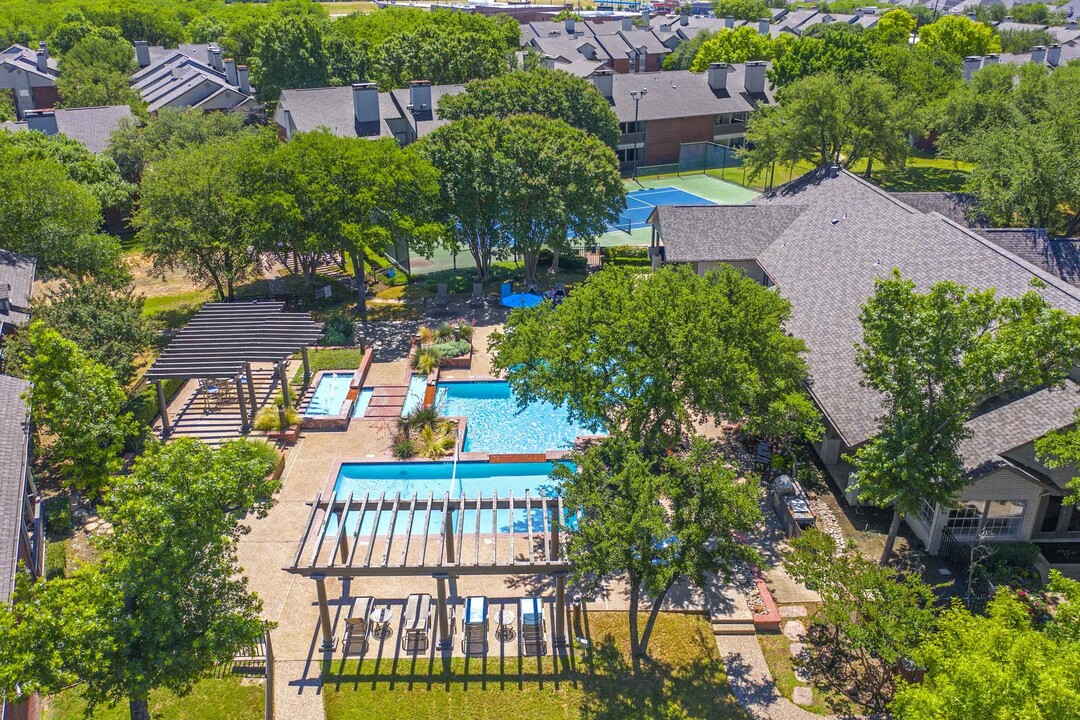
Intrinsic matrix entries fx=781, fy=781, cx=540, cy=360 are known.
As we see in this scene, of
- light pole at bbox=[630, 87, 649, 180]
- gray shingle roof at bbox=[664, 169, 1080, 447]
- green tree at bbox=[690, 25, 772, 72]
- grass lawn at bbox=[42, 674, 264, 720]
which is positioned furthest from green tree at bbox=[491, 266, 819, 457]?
green tree at bbox=[690, 25, 772, 72]

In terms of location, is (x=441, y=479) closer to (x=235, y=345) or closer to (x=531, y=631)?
(x=531, y=631)

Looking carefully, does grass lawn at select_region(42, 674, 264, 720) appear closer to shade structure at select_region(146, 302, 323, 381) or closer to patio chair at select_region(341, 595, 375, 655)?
patio chair at select_region(341, 595, 375, 655)

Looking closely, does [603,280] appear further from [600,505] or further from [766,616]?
[766,616]

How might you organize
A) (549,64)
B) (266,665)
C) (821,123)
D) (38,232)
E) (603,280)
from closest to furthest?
(266,665) < (603,280) < (38,232) < (821,123) < (549,64)

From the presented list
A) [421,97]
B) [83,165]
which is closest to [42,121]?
[83,165]

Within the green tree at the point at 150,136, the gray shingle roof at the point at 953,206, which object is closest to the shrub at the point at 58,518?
the green tree at the point at 150,136

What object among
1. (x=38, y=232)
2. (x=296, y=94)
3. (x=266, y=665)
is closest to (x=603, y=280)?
(x=266, y=665)

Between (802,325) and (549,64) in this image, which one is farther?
(549,64)

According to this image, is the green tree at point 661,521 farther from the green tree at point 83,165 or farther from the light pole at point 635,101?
the light pole at point 635,101
